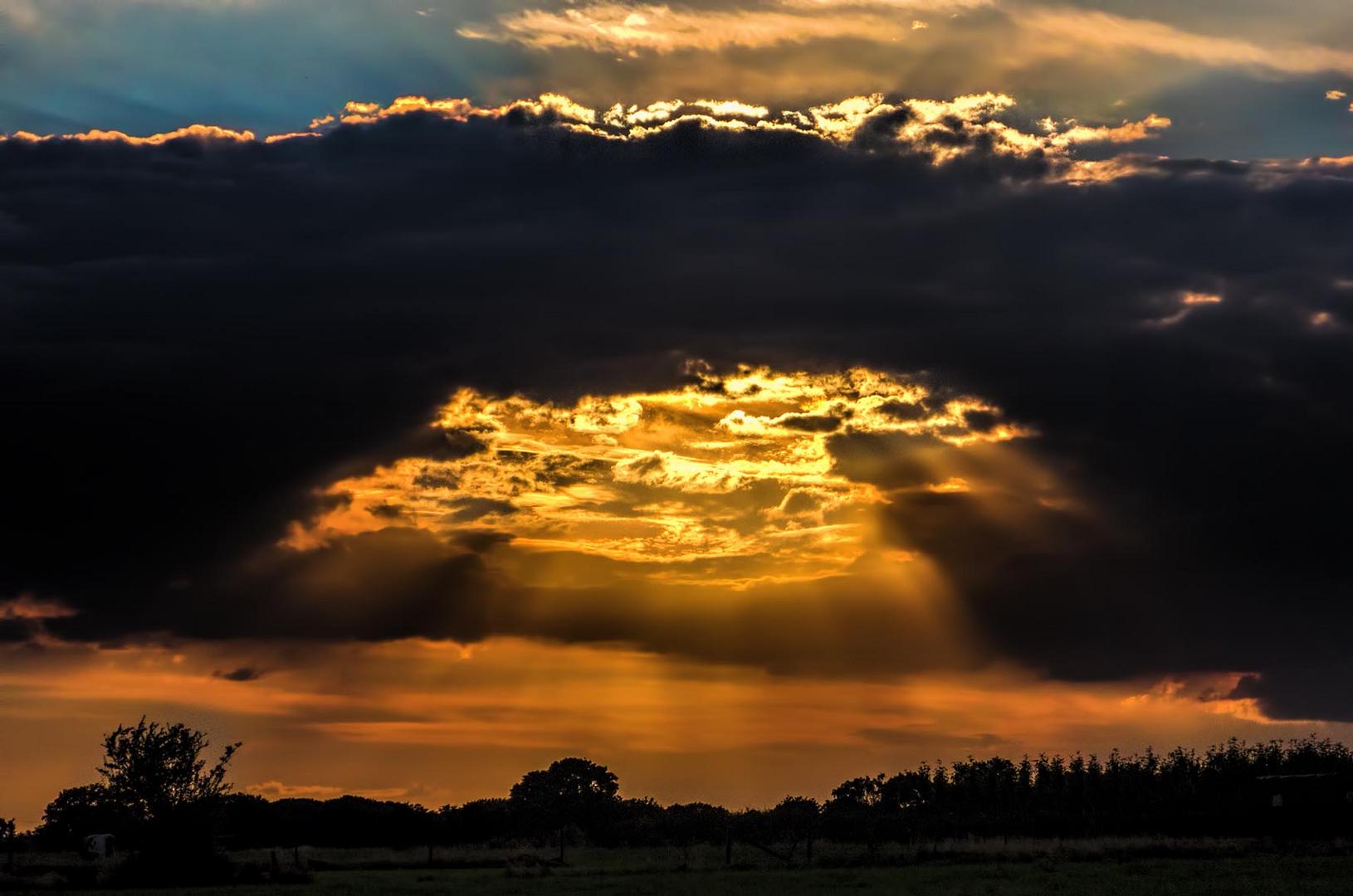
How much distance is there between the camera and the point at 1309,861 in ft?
269

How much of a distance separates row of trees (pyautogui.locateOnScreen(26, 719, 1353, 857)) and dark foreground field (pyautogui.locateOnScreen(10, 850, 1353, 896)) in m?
11.5

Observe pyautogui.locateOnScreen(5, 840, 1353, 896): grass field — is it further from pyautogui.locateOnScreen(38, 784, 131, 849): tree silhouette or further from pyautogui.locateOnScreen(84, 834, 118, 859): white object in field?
pyautogui.locateOnScreen(38, 784, 131, 849): tree silhouette

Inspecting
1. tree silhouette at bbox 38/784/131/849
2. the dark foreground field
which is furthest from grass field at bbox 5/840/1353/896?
tree silhouette at bbox 38/784/131/849

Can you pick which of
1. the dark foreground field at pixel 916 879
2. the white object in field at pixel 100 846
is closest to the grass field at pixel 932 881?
the dark foreground field at pixel 916 879

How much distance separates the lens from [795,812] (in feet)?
499

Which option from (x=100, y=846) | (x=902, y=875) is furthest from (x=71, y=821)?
(x=902, y=875)

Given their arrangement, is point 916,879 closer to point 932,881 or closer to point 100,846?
point 932,881

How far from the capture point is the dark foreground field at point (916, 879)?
222 feet

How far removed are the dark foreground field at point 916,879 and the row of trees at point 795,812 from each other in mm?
11476

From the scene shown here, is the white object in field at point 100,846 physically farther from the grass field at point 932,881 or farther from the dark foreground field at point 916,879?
the grass field at point 932,881

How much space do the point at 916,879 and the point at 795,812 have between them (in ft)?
251

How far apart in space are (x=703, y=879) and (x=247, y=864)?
27639mm

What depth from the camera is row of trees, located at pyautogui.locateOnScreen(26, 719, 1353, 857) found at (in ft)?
302

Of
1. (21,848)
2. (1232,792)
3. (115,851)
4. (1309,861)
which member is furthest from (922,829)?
(21,848)
